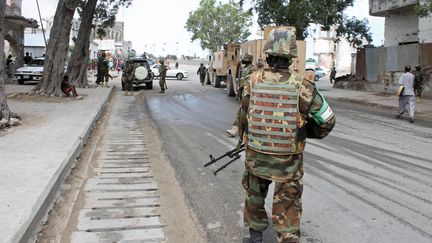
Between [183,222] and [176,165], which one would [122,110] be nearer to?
[176,165]

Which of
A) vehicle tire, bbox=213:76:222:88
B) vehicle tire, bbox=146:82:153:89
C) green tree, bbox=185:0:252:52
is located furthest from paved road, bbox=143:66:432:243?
green tree, bbox=185:0:252:52

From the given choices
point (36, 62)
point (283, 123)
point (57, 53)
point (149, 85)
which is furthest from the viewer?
point (36, 62)

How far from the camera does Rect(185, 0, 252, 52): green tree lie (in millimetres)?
78625

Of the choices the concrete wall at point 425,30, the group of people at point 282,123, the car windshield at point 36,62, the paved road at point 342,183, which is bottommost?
the paved road at point 342,183

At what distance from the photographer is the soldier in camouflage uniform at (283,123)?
11.6ft

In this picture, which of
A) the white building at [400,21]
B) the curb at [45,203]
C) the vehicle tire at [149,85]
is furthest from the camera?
the vehicle tire at [149,85]

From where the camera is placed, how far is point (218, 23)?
8019 cm

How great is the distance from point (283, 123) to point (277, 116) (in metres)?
0.07

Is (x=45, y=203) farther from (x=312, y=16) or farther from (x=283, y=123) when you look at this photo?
(x=312, y=16)

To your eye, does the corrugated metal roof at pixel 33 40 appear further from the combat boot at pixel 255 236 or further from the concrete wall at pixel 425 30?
the combat boot at pixel 255 236

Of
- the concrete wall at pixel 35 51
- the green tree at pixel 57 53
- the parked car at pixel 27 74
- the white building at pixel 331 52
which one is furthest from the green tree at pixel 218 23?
the green tree at pixel 57 53

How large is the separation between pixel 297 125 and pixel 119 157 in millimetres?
5068

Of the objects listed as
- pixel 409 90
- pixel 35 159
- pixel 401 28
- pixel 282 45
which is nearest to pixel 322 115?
pixel 282 45

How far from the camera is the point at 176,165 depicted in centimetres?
747
